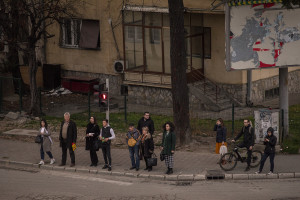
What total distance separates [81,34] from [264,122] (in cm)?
1358

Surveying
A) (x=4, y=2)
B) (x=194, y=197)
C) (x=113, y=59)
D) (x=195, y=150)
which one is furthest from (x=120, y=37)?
(x=194, y=197)

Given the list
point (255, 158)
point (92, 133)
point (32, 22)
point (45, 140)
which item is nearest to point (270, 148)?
point (255, 158)

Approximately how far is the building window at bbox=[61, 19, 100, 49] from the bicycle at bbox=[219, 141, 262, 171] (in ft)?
45.8

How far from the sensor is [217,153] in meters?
19.7

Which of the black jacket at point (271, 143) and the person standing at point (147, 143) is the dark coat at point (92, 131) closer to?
the person standing at point (147, 143)

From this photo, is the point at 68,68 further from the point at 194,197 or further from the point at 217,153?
the point at 194,197

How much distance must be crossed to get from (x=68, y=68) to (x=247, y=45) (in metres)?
13.7

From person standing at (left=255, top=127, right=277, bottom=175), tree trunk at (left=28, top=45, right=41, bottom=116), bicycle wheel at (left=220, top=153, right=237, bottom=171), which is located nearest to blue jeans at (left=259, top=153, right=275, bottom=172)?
person standing at (left=255, top=127, right=277, bottom=175)

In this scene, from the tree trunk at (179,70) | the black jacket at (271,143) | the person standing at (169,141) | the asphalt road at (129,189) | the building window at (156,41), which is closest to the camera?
the asphalt road at (129,189)

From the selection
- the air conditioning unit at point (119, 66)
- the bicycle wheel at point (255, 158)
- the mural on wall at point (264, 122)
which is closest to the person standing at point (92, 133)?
the bicycle wheel at point (255, 158)

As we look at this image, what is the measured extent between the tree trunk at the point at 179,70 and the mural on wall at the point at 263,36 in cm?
158

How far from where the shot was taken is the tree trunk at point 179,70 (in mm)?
20406

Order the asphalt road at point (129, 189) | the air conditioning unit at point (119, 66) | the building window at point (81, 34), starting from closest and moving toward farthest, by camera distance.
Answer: the asphalt road at point (129, 189) < the air conditioning unit at point (119, 66) < the building window at point (81, 34)

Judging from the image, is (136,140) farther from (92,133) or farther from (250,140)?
(250,140)
